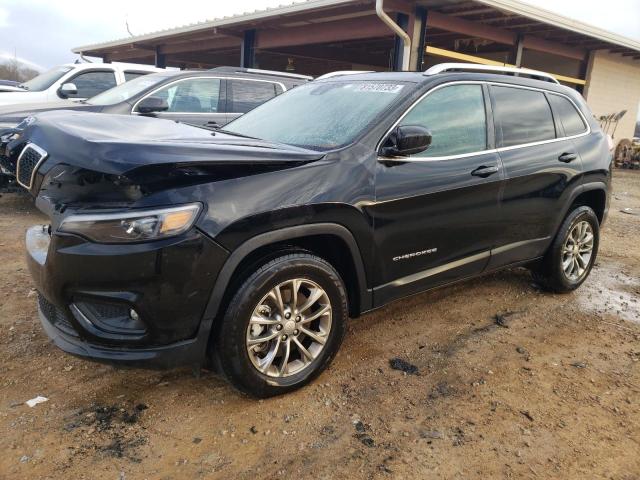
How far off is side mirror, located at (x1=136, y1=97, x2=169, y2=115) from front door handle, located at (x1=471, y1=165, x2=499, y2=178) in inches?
152

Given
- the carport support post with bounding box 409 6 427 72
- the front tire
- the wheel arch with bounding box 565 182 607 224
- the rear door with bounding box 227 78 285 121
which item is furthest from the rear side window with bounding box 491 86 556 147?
the carport support post with bounding box 409 6 427 72

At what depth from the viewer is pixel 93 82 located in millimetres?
9016

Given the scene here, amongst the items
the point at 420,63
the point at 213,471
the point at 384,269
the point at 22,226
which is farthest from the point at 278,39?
the point at 213,471

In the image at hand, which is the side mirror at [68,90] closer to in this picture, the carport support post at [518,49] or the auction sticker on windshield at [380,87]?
the auction sticker on windshield at [380,87]

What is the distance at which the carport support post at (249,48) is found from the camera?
584 inches

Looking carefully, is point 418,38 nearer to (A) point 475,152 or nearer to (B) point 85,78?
(B) point 85,78

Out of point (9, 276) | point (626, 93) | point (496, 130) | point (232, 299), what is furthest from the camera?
point (626, 93)

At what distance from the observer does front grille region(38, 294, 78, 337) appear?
2557 millimetres

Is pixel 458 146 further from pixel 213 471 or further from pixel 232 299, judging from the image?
pixel 213 471

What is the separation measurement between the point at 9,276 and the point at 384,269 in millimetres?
3331

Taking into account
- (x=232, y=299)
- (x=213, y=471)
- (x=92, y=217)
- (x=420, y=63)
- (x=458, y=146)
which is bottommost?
(x=213, y=471)

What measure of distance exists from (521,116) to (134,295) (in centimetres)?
320

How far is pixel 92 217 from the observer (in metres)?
2.33

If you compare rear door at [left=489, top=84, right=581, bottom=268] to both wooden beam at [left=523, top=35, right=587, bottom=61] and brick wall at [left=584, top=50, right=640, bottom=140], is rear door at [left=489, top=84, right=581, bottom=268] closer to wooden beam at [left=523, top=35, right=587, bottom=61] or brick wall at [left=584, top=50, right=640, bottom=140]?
wooden beam at [left=523, top=35, right=587, bottom=61]
